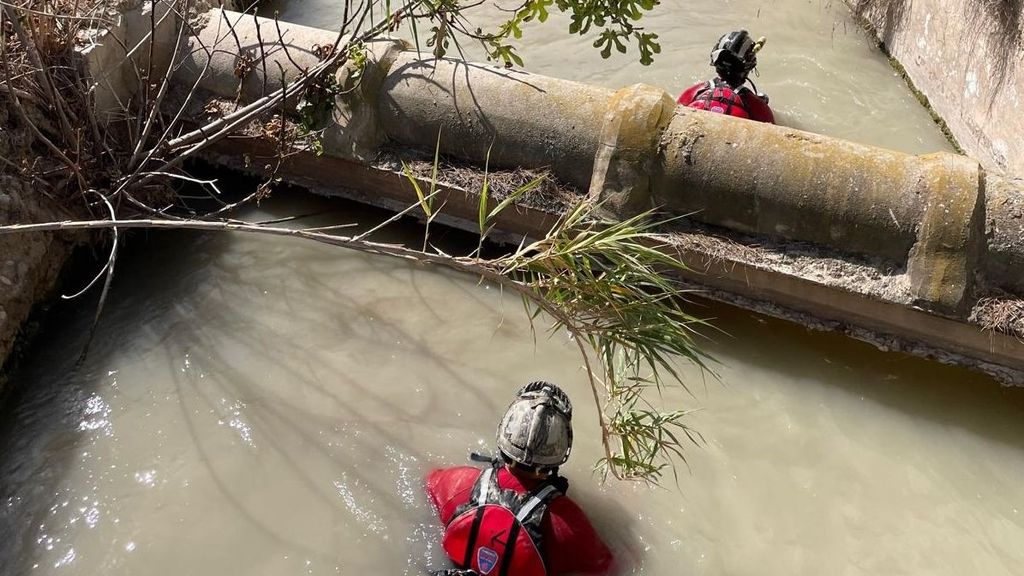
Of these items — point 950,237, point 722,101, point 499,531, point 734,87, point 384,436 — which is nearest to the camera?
point 499,531

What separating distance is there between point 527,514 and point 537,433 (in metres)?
0.32

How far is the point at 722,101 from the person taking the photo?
201 inches

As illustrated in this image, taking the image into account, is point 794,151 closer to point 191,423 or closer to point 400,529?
point 400,529

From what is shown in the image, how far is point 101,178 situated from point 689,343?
11.7 feet

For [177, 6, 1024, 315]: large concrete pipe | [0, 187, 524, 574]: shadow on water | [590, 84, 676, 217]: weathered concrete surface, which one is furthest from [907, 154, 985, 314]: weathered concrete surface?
[0, 187, 524, 574]: shadow on water

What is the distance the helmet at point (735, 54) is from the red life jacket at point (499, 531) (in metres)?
Answer: 3.41

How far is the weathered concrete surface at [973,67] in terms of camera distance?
4902 mm

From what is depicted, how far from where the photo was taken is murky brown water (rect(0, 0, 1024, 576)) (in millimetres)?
3463

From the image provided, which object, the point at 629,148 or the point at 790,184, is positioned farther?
the point at 629,148

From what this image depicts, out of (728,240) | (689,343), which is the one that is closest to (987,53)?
(728,240)

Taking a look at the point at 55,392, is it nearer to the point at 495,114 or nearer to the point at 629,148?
the point at 495,114

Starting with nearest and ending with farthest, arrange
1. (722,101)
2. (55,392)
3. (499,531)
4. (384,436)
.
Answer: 1. (499,531)
2. (384,436)
3. (55,392)
4. (722,101)

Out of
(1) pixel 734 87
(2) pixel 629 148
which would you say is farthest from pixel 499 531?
(1) pixel 734 87

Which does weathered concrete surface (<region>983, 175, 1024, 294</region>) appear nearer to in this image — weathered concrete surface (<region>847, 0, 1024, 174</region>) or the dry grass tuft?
the dry grass tuft
